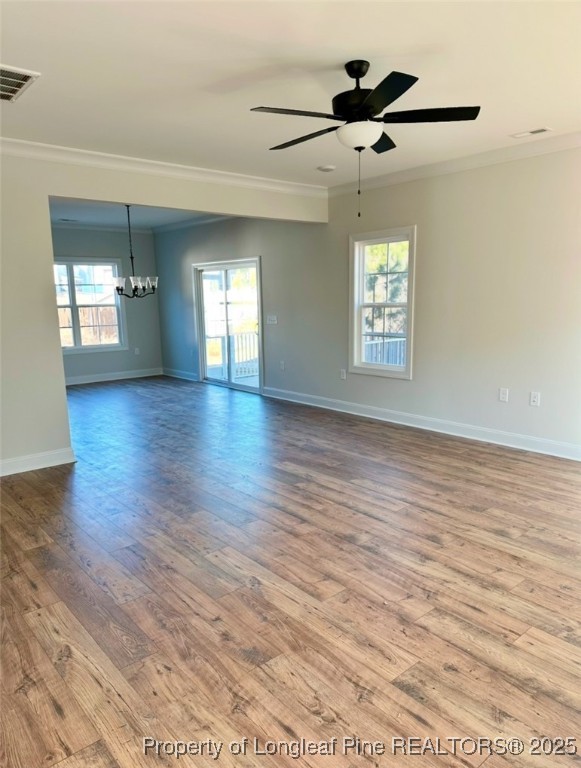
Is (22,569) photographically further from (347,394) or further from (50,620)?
(347,394)

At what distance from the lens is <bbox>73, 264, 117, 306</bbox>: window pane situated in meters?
8.55

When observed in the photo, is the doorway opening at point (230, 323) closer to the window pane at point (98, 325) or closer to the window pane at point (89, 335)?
the window pane at point (98, 325)

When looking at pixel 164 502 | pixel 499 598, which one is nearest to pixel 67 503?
pixel 164 502

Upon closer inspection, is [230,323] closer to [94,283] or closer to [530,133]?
[94,283]

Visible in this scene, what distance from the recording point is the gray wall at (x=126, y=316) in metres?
8.42

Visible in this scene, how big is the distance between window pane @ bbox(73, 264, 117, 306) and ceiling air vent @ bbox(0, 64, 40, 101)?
5.86m

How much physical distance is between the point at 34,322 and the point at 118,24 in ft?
8.70

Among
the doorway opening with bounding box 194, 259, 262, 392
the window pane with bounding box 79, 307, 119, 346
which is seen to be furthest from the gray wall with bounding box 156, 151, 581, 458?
the window pane with bounding box 79, 307, 119, 346

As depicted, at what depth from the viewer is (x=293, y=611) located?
2285mm

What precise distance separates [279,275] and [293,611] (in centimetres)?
524

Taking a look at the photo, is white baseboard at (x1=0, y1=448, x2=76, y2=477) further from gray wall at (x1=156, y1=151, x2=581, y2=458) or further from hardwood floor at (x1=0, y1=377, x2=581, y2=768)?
gray wall at (x1=156, y1=151, x2=581, y2=458)

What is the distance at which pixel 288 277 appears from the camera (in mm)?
6711

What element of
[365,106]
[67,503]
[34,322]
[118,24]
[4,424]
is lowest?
[67,503]

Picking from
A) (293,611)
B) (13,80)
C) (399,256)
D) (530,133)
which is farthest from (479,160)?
(293,611)
